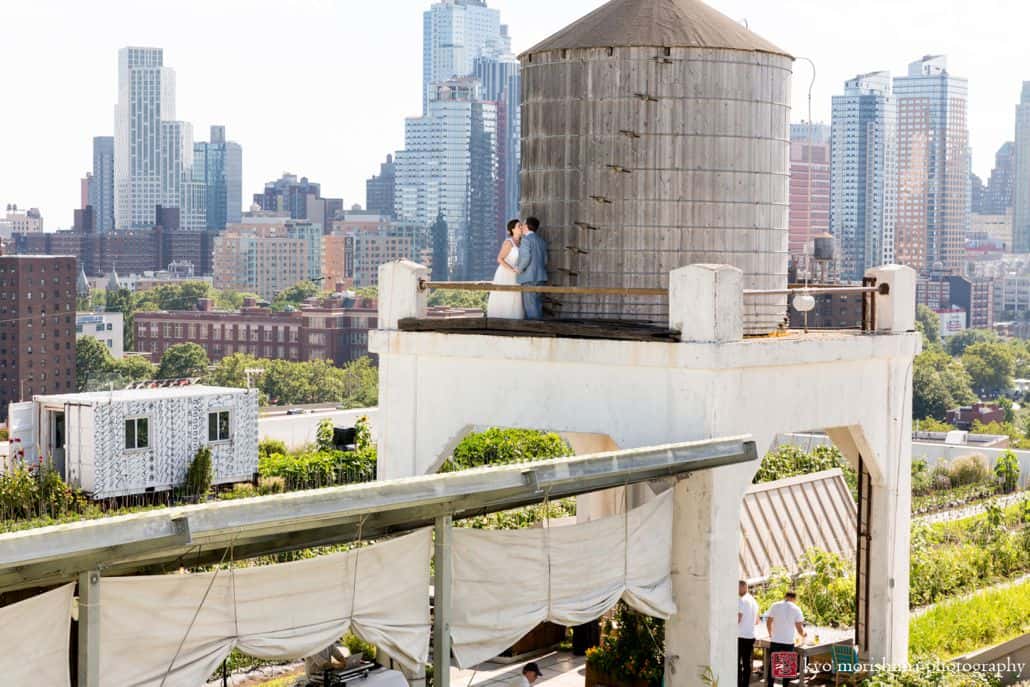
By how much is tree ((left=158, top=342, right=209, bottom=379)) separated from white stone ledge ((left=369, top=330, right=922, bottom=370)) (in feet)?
481

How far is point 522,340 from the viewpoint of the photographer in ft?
47.6

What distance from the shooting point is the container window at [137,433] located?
157ft

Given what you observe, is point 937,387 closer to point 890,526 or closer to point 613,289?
point 890,526

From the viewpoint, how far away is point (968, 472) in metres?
50.8

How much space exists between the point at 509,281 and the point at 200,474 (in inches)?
1414

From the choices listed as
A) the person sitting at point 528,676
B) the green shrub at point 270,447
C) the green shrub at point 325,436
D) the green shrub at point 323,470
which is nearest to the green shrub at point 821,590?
the person sitting at point 528,676

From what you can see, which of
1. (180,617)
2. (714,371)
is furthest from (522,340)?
(180,617)

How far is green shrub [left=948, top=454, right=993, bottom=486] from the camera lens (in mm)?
50562

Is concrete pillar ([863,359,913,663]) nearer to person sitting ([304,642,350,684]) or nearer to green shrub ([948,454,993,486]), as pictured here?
person sitting ([304,642,350,684])

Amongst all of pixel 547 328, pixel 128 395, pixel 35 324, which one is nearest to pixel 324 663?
pixel 547 328

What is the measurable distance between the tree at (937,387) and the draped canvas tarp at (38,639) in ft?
479

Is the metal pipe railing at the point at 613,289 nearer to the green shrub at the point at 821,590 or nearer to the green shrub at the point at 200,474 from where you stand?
the green shrub at the point at 821,590

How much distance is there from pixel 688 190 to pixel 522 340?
2.20m

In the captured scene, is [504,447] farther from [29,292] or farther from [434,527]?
[29,292]
